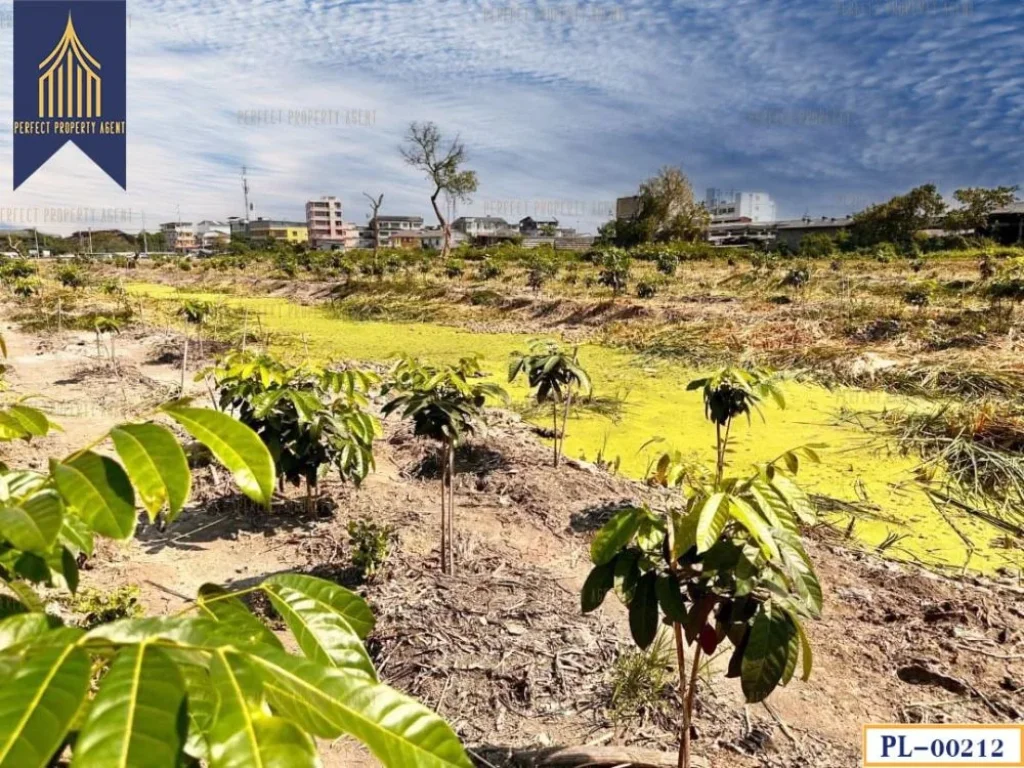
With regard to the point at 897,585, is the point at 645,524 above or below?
above

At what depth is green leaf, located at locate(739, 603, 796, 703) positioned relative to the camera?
45.8 inches

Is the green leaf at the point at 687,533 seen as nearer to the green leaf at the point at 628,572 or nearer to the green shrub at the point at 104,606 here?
the green leaf at the point at 628,572

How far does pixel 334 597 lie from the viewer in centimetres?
75

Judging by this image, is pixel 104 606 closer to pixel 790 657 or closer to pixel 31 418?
pixel 31 418

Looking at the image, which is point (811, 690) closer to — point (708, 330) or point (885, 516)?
point (885, 516)

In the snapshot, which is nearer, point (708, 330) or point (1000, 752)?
point (1000, 752)

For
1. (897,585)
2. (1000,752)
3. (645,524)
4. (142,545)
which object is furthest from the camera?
(142,545)

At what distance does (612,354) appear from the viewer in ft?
29.5

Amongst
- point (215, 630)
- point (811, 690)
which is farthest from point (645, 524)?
point (811, 690)

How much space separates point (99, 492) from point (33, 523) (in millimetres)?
61

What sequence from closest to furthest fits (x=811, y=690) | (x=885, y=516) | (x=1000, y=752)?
(x=1000, y=752), (x=811, y=690), (x=885, y=516)

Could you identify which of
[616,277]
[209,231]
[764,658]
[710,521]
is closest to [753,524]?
[710,521]

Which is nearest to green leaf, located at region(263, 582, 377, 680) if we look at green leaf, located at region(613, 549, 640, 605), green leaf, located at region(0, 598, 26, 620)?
green leaf, located at region(0, 598, 26, 620)

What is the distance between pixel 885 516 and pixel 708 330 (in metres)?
6.07
